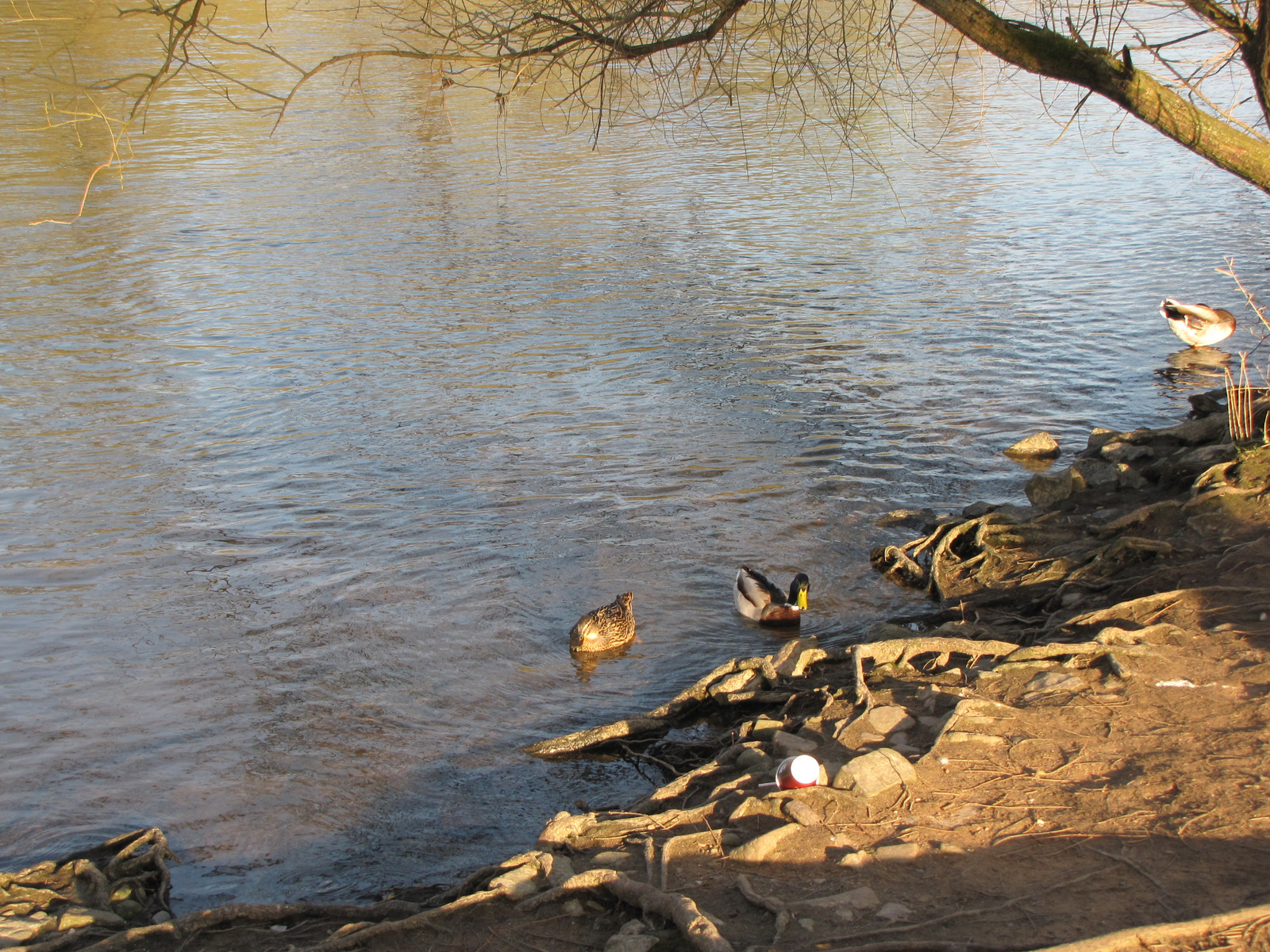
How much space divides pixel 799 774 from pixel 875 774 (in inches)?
12.2

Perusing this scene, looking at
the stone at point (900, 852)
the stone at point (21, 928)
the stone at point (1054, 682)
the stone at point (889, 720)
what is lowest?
the stone at point (21, 928)

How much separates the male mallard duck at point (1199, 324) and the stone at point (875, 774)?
8.89 meters

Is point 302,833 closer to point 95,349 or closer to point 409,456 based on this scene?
point 409,456

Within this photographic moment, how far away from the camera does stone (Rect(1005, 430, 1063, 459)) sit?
9469mm

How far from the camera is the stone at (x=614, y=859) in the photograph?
166 inches

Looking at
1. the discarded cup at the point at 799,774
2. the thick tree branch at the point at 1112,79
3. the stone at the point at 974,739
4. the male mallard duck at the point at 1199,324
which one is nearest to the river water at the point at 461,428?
the male mallard duck at the point at 1199,324

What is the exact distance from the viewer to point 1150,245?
14898 millimetres

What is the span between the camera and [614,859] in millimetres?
4258

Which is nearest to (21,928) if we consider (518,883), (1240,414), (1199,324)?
(518,883)

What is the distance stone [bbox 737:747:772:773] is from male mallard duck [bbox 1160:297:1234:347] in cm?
881

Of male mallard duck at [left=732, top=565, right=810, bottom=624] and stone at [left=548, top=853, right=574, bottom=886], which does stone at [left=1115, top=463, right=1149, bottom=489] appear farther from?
stone at [left=548, top=853, right=574, bottom=886]

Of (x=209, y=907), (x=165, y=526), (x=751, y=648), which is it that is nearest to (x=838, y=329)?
(x=751, y=648)

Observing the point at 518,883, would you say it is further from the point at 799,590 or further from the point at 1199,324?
the point at 1199,324

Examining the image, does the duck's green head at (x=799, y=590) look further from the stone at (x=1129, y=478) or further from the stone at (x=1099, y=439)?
the stone at (x=1099, y=439)
